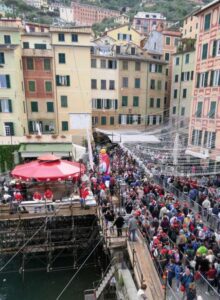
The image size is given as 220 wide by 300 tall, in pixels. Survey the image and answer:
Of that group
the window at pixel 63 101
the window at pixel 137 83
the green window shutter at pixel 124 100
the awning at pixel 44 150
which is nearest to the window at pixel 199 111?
the awning at pixel 44 150

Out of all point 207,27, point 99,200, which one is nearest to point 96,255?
point 99,200

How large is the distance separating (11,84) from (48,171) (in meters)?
18.9

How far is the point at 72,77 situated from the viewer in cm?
3409

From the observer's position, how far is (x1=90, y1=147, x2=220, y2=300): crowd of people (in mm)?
9898

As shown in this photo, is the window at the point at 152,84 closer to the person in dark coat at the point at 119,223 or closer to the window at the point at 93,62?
the window at the point at 93,62

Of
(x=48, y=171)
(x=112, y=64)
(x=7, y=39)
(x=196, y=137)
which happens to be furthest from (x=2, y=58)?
(x=196, y=137)

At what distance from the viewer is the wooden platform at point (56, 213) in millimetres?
14816

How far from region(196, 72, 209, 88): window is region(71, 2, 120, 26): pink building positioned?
395 feet

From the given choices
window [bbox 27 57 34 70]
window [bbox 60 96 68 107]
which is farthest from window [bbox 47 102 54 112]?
window [bbox 27 57 34 70]

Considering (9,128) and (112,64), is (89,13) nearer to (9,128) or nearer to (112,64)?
(112,64)

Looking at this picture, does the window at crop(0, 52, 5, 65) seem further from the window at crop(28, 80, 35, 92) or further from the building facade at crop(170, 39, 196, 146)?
the building facade at crop(170, 39, 196, 146)

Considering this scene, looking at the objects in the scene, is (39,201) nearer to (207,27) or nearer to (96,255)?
(96,255)

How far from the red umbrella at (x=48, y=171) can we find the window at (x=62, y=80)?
20.3m

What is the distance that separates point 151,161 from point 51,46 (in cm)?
2004
